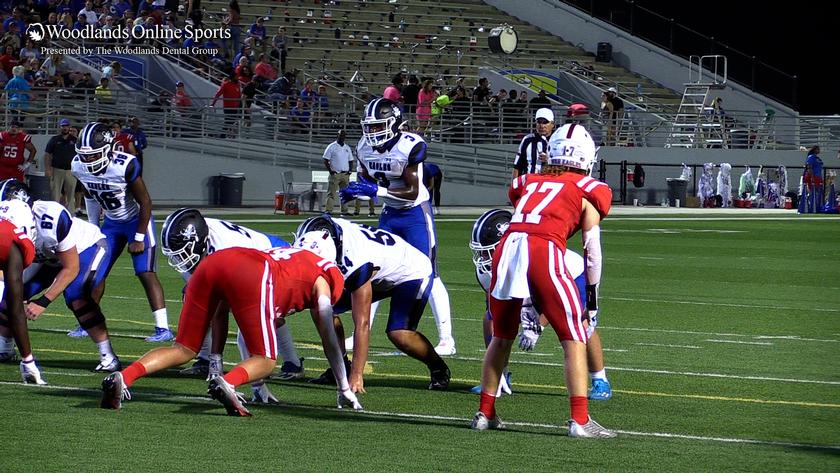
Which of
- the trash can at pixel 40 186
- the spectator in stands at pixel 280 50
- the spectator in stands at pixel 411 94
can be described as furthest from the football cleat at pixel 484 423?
the spectator in stands at pixel 280 50

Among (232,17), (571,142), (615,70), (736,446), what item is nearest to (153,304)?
(571,142)

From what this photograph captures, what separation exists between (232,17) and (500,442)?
31.4 metres

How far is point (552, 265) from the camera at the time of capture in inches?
317

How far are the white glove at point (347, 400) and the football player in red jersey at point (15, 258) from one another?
2158 millimetres

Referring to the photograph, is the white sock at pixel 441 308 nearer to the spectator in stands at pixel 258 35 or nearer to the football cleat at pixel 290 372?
the football cleat at pixel 290 372

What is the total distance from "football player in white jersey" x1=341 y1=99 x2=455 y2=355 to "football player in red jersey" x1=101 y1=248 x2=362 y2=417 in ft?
10.8

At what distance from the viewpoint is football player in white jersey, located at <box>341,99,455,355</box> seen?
39.2 ft

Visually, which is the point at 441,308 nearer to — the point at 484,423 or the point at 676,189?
the point at 484,423

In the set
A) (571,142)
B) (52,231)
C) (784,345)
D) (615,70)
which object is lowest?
(784,345)

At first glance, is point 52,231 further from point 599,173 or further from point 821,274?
point 599,173

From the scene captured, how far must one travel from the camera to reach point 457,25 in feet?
146

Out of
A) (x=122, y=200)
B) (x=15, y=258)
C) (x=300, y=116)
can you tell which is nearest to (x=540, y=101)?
(x=300, y=116)

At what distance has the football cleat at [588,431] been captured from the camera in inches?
312

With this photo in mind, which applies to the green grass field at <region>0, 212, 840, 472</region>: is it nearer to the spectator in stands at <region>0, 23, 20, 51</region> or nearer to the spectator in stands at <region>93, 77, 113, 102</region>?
the spectator in stands at <region>93, 77, 113, 102</region>
